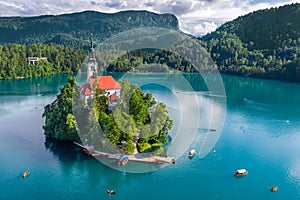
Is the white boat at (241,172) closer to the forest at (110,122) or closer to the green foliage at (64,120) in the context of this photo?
the forest at (110,122)

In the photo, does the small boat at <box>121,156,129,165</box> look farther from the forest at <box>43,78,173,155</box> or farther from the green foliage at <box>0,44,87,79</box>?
the green foliage at <box>0,44,87,79</box>

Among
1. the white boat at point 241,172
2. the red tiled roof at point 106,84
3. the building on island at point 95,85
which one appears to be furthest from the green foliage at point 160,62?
the white boat at point 241,172

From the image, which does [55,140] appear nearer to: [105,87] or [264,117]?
[105,87]

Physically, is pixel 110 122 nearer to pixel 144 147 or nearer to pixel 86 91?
pixel 144 147

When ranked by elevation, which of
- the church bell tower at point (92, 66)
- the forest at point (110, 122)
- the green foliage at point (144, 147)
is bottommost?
the green foliage at point (144, 147)

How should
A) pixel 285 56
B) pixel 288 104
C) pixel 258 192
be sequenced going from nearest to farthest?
pixel 258 192 < pixel 288 104 < pixel 285 56

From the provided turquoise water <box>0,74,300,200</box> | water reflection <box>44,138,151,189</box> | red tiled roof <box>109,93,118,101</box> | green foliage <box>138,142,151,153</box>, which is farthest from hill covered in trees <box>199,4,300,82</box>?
water reflection <box>44,138,151,189</box>

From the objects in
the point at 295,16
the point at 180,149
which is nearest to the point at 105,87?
the point at 180,149
